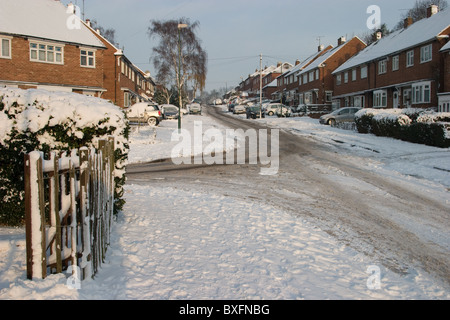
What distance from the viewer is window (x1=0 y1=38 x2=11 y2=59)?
27.8m

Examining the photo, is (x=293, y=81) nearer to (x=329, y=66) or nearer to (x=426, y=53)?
(x=329, y=66)

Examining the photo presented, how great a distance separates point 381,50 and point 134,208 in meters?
39.5

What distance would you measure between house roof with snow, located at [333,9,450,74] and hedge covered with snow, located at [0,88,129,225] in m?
32.6

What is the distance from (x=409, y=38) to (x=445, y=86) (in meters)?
8.64

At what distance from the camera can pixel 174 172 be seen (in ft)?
43.9

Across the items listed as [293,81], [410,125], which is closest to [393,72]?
[410,125]

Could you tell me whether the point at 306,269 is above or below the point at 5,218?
below

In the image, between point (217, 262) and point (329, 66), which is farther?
point (329, 66)

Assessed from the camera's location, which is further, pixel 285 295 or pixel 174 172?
pixel 174 172

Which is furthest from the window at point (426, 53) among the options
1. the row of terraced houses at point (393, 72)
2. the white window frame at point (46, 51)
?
the white window frame at point (46, 51)

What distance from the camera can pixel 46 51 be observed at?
1171 inches
